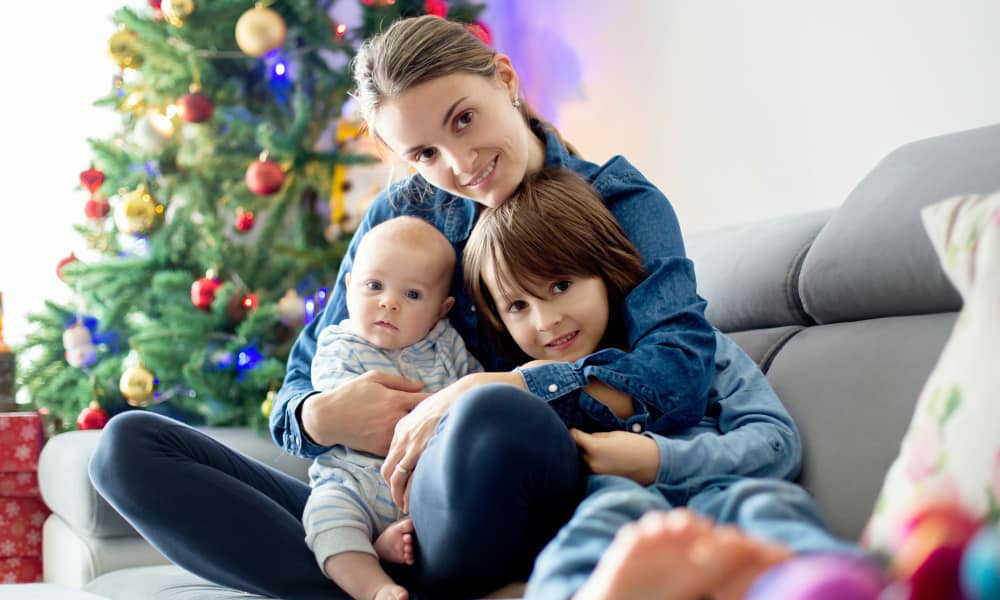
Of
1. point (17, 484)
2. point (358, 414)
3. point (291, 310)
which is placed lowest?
point (17, 484)

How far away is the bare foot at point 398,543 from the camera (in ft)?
3.73

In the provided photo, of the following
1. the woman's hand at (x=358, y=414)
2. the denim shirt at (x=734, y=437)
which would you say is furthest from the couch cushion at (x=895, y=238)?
the woman's hand at (x=358, y=414)

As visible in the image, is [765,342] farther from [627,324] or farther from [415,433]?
[415,433]

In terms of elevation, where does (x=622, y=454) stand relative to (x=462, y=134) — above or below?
below

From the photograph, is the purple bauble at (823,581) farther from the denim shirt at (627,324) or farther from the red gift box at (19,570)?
the red gift box at (19,570)

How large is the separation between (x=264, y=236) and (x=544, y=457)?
2.03 m

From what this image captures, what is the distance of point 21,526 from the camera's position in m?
2.53

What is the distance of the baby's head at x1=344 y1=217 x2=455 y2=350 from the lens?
149cm

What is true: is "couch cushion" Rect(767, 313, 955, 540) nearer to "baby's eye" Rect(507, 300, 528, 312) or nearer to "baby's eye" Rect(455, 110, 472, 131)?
"baby's eye" Rect(507, 300, 528, 312)

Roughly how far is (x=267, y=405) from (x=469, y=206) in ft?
4.08

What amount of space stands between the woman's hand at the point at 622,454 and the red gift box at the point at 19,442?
6.26 feet

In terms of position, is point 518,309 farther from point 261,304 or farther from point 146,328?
point 146,328

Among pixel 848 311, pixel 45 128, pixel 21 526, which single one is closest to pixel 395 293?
pixel 848 311

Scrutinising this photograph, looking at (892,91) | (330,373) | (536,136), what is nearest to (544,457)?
(330,373)
